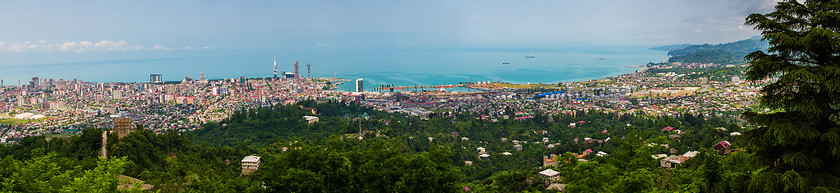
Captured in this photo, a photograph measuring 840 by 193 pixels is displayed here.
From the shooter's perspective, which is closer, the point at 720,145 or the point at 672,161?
the point at 672,161

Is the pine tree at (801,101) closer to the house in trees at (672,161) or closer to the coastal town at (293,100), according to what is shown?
the house in trees at (672,161)

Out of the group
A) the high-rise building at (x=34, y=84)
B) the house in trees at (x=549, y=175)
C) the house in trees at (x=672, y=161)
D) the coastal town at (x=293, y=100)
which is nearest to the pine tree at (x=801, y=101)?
the house in trees at (x=549, y=175)

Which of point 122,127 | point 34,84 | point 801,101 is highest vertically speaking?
point 801,101

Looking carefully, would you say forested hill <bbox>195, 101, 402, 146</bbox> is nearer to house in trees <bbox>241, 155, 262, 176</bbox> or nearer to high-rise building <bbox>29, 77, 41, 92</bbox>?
house in trees <bbox>241, 155, 262, 176</bbox>

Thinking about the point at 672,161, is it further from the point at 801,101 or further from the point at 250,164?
the point at 250,164

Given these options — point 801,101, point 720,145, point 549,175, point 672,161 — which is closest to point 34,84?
point 549,175

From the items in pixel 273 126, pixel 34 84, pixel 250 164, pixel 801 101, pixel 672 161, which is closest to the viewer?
pixel 801 101

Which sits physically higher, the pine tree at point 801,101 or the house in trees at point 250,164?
the pine tree at point 801,101
